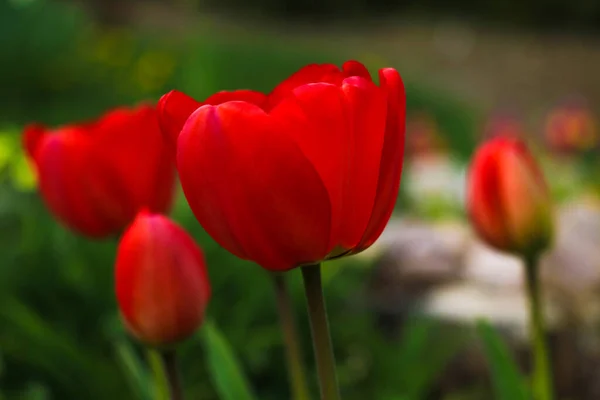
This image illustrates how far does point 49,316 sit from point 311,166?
1.01 m

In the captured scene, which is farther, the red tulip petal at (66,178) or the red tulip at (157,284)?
the red tulip petal at (66,178)

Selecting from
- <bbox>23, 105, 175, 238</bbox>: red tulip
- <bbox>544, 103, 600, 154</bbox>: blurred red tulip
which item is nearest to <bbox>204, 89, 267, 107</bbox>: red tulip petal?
<bbox>23, 105, 175, 238</bbox>: red tulip

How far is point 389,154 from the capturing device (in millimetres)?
415

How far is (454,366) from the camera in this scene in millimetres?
1312

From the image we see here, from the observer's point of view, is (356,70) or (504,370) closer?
(356,70)

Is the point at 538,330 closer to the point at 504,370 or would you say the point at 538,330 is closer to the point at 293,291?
the point at 504,370

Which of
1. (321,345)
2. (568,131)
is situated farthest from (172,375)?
(568,131)

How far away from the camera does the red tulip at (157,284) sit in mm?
529

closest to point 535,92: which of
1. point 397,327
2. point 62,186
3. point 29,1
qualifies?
point 29,1

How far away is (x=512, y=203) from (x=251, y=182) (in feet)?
1.08

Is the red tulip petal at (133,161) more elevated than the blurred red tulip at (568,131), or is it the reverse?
the red tulip petal at (133,161)

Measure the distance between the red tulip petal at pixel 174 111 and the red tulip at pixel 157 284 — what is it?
0.42ft

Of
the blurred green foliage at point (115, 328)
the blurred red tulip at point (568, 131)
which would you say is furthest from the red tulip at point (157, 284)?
the blurred red tulip at point (568, 131)

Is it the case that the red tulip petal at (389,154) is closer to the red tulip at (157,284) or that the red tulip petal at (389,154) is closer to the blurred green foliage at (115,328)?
the red tulip at (157,284)
